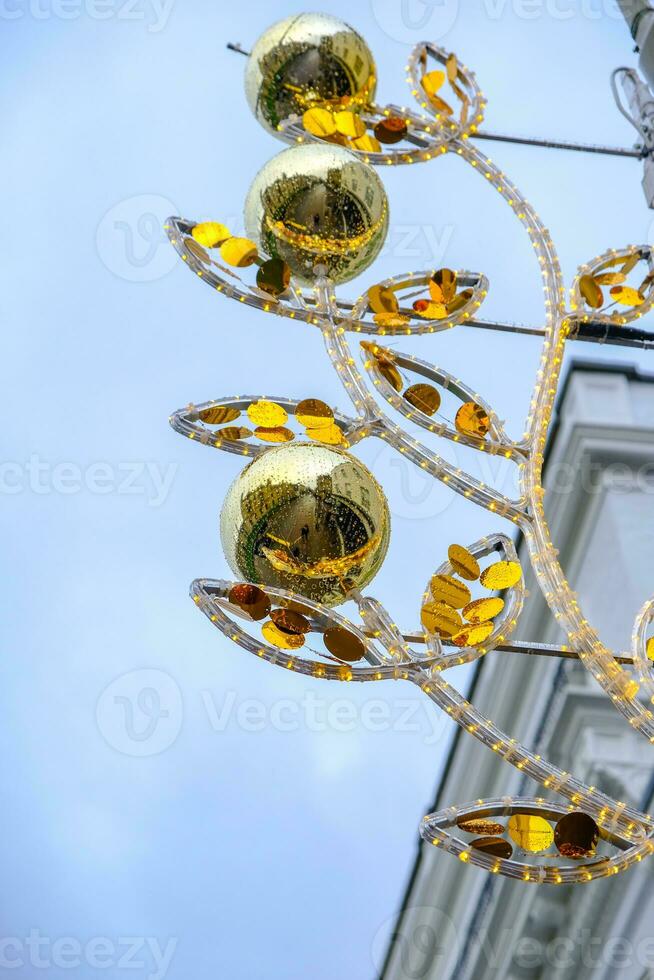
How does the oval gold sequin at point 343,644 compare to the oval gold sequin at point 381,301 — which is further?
the oval gold sequin at point 381,301

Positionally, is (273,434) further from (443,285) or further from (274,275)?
(443,285)

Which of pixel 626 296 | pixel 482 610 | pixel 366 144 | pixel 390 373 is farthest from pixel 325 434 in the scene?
pixel 366 144

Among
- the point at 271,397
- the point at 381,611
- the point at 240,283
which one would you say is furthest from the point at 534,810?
the point at 240,283

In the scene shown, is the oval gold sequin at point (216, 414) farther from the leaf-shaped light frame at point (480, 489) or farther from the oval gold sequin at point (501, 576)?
the oval gold sequin at point (501, 576)

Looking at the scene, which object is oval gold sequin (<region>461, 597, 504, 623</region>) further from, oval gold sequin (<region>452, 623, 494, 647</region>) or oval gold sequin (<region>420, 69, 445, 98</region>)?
oval gold sequin (<region>420, 69, 445, 98</region>)

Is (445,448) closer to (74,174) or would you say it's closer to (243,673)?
(243,673)

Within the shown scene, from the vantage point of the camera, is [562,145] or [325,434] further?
[562,145]

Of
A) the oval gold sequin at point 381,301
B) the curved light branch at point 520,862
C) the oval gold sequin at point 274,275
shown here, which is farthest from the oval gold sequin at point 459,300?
the curved light branch at point 520,862

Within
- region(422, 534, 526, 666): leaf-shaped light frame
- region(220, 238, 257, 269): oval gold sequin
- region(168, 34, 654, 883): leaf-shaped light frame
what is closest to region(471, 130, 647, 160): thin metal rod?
region(168, 34, 654, 883): leaf-shaped light frame
